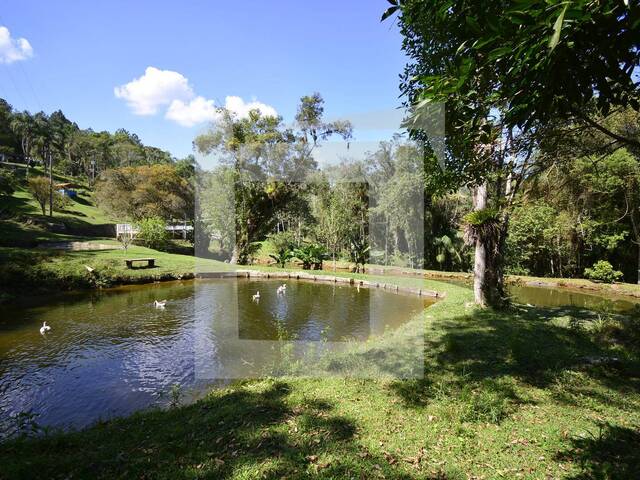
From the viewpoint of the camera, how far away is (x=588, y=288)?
16.2m

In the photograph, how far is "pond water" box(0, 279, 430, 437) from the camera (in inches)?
236

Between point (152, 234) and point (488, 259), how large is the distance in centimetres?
2526

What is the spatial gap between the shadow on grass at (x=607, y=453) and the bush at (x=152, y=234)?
93.4ft

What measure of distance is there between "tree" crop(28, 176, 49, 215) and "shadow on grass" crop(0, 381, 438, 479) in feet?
121

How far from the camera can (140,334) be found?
30.8 feet

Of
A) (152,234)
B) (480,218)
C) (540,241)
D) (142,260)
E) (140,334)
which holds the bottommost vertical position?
(140,334)

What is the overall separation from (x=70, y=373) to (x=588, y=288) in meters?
20.7

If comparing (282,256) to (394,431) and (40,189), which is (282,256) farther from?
(40,189)

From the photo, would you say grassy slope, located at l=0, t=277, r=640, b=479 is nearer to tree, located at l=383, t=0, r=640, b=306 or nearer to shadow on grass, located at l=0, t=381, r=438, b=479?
shadow on grass, located at l=0, t=381, r=438, b=479

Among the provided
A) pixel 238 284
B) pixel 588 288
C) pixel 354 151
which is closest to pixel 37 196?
pixel 238 284

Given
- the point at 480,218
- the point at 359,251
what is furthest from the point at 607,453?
the point at 359,251

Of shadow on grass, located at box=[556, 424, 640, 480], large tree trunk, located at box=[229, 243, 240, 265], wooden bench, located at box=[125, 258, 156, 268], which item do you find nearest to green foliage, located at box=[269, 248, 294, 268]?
large tree trunk, located at box=[229, 243, 240, 265]

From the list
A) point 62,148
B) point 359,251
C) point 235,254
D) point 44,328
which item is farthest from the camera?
point 62,148

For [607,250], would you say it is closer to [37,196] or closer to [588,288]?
[588,288]
